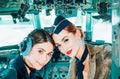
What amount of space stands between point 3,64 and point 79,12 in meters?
0.69

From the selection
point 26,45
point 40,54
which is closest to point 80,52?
point 40,54

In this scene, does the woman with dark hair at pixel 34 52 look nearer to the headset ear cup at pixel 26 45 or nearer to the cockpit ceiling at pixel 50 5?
the headset ear cup at pixel 26 45

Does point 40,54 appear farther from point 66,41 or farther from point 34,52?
point 66,41

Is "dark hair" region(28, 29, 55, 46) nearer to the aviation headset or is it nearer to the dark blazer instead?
the aviation headset

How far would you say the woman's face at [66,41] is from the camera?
5551 millimetres

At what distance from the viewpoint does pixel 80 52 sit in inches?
221

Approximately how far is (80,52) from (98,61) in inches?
6.2

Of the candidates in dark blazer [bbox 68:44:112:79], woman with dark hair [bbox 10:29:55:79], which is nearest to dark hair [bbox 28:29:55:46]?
woman with dark hair [bbox 10:29:55:79]

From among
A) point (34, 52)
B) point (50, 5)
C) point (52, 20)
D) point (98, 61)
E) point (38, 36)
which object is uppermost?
point (50, 5)

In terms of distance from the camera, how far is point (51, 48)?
5547mm

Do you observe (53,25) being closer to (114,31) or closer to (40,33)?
(40,33)

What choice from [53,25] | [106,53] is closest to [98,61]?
[106,53]

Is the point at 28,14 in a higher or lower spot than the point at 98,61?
higher

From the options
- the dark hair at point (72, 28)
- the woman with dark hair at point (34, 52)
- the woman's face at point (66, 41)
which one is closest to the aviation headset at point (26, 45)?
the woman with dark hair at point (34, 52)
